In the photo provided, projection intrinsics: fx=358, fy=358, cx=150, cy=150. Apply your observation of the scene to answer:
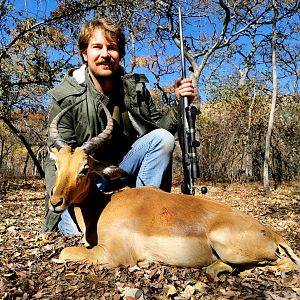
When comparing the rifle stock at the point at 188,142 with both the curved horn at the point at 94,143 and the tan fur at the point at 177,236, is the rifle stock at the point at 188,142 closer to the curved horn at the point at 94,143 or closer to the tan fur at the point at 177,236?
the tan fur at the point at 177,236

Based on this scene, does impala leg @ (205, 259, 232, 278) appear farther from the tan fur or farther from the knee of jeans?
the knee of jeans

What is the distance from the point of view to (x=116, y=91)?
4.42 meters

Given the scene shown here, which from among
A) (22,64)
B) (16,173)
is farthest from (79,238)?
(16,173)

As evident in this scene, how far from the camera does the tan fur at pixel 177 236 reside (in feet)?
9.78

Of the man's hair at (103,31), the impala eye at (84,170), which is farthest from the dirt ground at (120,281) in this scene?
the man's hair at (103,31)

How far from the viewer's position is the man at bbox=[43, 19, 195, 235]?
4066 mm

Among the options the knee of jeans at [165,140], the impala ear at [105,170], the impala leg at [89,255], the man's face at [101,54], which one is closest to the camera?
the impala leg at [89,255]

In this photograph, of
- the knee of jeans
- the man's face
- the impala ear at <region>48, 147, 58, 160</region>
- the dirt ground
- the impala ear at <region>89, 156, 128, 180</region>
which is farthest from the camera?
the knee of jeans

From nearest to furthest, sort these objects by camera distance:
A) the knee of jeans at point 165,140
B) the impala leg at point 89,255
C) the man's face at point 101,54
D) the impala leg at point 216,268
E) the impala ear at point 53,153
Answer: the impala leg at point 216,268
the impala leg at point 89,255
the impala ear at point 53,153
the man's face at point 101,54
the knee of jeans at point 165,140

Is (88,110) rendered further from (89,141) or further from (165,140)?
(165,140)

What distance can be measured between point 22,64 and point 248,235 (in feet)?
28.3

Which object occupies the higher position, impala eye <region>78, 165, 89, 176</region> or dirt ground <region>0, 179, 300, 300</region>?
impala eye <region>78, 165, 89, 176</region>

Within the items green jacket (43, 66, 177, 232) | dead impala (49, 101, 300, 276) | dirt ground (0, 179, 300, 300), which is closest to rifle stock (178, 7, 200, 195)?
green jacket (43, 66, 177, 232)

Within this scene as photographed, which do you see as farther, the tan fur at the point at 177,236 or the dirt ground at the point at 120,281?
the tan fur at the point at 177,236
